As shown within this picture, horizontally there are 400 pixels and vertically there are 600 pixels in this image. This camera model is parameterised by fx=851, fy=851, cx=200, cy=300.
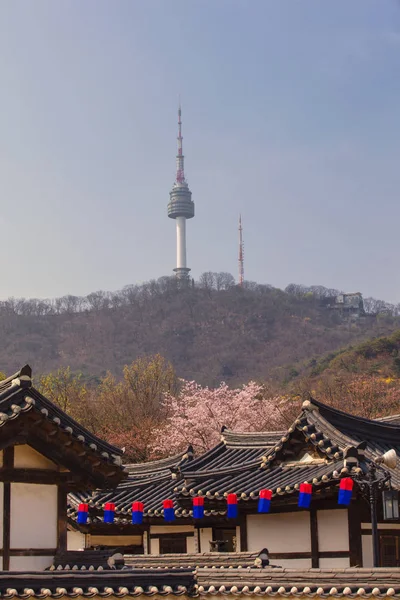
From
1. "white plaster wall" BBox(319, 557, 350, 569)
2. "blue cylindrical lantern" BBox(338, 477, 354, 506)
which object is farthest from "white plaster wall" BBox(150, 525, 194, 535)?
"blue cylindrical lantern" BBox(338, 477, 354, 506)

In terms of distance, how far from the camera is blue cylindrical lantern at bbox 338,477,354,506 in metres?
17.2

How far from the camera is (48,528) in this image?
14.8 meters

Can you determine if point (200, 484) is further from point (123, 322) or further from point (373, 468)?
point (123, 322)

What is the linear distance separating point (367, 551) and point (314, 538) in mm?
1168

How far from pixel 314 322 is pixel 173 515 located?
10348 cm

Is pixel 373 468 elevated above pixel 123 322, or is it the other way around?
pixel 123 322

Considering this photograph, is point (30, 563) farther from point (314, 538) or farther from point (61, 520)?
point (314, 538)

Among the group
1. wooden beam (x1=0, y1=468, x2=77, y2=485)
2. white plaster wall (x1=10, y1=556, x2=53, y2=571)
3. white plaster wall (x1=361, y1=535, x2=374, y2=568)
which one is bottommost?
white plaster wall (x1=361, y1=535, x2=374, y2=568)

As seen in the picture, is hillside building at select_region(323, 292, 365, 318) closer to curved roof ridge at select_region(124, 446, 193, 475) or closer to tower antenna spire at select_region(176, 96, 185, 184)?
tower antenna spire at select_region(176, 96, 185, 184)

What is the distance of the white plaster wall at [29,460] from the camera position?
14672mm

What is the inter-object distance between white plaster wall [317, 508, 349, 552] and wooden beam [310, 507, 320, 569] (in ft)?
0.22

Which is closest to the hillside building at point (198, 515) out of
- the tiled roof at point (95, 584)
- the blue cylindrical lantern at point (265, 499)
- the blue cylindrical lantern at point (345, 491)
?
the tiled roof at point (95, 584)

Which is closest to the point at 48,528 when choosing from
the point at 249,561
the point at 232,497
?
the point at 249,561

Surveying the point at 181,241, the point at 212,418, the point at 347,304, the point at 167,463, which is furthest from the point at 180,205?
the point at 167,463
